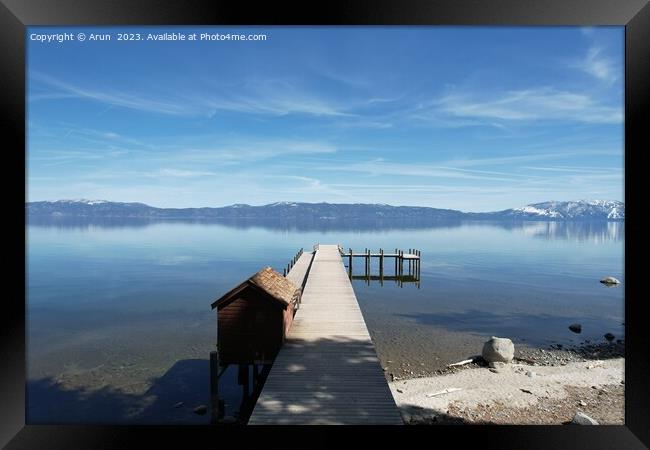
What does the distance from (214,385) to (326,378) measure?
499cm

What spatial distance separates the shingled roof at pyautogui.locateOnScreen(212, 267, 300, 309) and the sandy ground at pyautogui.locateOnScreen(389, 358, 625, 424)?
6181 millimetres

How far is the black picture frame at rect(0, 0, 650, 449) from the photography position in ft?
18.8

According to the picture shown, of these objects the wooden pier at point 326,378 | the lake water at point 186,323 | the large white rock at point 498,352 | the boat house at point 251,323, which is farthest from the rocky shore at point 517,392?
the boat house at point 251,323

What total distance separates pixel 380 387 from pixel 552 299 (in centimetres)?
3466

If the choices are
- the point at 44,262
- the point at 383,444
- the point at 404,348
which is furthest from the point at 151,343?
the point at 44,262

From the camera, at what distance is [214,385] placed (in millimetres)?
13055

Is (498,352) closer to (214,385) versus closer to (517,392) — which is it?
(517,392)

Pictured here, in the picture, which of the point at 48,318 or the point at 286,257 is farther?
the point at 286,257

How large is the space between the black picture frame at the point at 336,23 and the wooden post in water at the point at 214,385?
21.3 feet

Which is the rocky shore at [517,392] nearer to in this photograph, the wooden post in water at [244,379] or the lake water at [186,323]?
the lake water at [186,323]

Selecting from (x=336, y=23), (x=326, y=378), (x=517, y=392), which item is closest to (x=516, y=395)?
(x=517, y=392)

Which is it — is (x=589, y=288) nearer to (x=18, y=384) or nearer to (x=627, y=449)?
(x=627, y=449)

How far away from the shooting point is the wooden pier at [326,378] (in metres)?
8.63

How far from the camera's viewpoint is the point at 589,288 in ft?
140
